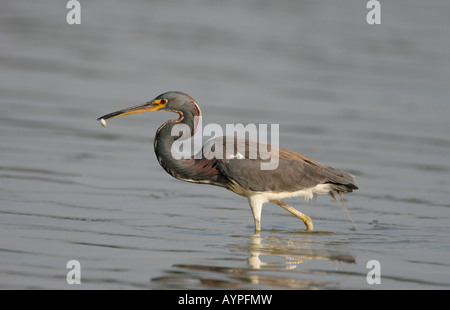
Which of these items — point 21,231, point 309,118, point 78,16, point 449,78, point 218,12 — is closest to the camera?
point 21,231

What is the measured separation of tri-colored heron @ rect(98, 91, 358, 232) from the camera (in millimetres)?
10719

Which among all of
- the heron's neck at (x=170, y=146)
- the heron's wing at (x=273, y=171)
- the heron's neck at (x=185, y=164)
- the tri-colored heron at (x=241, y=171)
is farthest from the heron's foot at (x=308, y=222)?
the heron's neck at (x=170, y=146)

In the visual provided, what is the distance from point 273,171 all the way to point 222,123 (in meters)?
4.73

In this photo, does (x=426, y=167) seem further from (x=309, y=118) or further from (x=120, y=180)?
(x=120, y=180)

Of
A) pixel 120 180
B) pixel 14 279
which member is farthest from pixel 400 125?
pixel 14 279

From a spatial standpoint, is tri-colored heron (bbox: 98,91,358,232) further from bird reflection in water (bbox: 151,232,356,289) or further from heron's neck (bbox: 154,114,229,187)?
bird reflection in water (bbox: 151,232,356,289)

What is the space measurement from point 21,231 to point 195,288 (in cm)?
262

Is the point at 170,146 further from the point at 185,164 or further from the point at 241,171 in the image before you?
the point at 241,171

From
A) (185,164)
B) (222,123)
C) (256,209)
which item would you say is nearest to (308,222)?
(256,209)

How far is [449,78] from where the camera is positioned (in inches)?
781

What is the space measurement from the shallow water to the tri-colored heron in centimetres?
50

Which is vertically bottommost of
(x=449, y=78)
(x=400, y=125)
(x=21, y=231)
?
(x=21, y=231)
